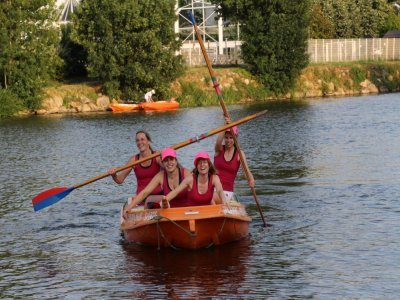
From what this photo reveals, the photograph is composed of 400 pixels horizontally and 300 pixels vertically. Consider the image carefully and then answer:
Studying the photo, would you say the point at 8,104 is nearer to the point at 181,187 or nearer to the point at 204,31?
the point at 204,31

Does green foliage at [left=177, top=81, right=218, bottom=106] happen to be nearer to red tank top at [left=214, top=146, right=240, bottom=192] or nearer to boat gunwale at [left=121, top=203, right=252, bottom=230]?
red tank top at [left=214, top=146, right=240, bottom=192]

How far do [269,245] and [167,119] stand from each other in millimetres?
34344

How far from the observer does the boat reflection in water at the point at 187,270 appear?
1575cm

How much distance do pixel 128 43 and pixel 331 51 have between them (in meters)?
24.0

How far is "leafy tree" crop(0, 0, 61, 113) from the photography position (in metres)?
62.0

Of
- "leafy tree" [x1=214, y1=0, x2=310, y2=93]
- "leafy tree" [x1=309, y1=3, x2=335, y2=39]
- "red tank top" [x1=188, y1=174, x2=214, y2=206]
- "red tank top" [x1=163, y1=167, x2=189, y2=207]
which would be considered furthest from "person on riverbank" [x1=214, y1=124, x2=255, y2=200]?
"leafy tree" [x1=309, y1=3, x2=335, y2=39]

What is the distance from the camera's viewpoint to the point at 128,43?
64.5 meters

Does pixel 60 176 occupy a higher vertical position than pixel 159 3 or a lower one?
lower

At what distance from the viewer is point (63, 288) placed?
1633 cm

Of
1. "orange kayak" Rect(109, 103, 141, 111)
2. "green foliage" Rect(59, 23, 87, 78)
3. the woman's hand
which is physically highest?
"green foliage" Rect(59, 23, 87, 78)

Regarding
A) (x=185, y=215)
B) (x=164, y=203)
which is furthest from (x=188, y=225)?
(x=164, y=203)

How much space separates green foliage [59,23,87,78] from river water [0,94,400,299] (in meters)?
27.6

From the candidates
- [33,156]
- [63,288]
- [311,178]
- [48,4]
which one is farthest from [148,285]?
Result: [48,4]

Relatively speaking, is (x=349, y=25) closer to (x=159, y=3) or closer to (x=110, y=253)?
(x=159, y=3)
